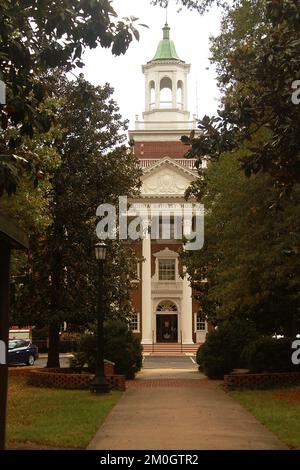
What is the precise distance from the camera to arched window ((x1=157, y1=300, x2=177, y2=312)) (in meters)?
58.2

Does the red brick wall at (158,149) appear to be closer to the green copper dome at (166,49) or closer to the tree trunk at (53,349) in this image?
the green copper dome at (166,49)

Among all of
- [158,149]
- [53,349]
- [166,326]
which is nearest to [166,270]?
[166,326]

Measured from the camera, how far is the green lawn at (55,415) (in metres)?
9.94

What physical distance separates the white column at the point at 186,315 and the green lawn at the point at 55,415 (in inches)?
1455

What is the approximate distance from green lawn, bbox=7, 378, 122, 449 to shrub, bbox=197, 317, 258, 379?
19.5 feet

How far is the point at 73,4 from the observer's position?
29.0ft

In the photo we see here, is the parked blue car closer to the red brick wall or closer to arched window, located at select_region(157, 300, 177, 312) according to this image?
arched window, located at select_region(157, 300, 177, 312)

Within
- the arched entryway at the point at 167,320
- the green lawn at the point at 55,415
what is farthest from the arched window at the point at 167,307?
→ the green lawn at the point at 55,415

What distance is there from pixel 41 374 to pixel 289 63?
1381 centimetres

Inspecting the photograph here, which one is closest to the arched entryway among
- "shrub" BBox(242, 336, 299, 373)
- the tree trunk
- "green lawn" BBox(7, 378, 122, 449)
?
the tree trunk

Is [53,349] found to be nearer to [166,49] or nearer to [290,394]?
[290,394]

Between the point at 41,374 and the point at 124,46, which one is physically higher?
the point at 124,46
